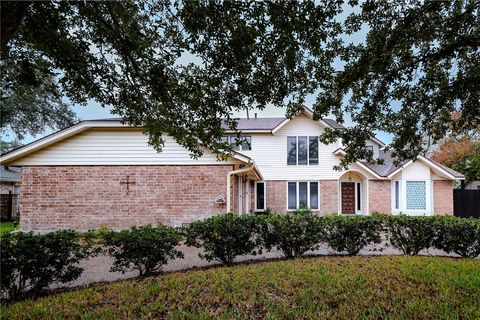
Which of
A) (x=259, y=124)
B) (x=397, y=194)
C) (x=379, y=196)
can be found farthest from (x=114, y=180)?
(x=397, y=194)

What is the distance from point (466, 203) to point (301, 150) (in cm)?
1069

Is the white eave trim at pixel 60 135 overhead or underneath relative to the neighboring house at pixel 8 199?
overhead

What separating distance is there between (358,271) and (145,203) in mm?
8745

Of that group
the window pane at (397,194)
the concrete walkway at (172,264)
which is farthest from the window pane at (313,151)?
the concrete walkway at (172,264)

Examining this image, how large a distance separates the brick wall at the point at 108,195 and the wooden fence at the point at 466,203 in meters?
15.8

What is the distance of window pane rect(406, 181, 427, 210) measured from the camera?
18.9m

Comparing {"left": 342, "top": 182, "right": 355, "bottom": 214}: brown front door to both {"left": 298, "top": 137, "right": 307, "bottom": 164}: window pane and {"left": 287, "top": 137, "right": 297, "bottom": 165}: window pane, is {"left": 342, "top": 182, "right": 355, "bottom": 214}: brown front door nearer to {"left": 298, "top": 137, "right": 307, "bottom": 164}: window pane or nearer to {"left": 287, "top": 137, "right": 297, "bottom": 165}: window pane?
{"left": 298, "top": 137, "right": 307, "bottom": 164}: window pane

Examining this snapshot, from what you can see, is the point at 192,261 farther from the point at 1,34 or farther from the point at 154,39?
the point at 1,34

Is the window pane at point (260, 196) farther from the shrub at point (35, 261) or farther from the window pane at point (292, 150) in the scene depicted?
the shrub at point (35, 261)

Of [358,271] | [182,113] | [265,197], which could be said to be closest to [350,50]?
[182,113]

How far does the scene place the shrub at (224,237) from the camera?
7051 millimetres

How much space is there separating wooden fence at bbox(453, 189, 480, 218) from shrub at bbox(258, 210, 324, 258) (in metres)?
16.2

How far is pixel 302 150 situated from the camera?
764 inches

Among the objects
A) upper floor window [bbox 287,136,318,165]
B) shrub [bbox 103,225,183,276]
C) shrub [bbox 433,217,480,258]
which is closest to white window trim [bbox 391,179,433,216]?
upper floor window [bbox 287,136,318,165]
